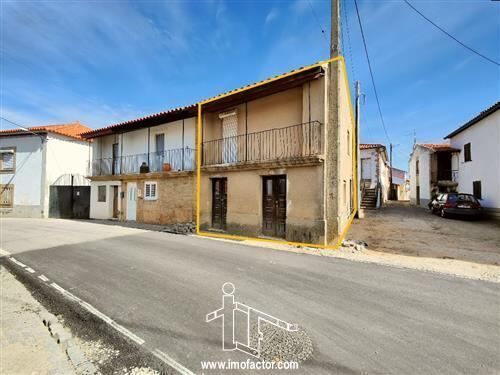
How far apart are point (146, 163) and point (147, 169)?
1.91 ft

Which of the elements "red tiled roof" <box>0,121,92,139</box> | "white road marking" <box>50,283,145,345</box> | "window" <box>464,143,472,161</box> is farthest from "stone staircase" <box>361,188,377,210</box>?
"red tiled roof" <box>0,121,92,139</box>

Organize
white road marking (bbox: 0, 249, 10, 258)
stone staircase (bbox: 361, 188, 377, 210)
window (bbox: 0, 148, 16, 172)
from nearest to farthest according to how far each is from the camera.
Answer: white road marking (bbox: 0, 249, 10, 258) → window (bbox: 0, 148, 16, 172) → stone staircase (bbox: 361, 188, 377, 210)

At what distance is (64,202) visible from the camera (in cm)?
1734

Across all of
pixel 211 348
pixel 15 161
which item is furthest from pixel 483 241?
pixel 15 161

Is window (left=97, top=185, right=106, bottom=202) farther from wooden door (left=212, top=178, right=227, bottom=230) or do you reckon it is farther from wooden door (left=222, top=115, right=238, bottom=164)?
wooden door (left=222, top=115, right=238, bottom=164)

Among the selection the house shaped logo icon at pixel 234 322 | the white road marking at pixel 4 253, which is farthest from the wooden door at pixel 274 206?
the white road marking at pixel 4 253

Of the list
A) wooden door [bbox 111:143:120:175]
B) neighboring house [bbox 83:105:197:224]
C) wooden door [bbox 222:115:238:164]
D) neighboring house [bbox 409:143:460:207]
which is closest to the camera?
wooden door [bbox 222:115:238:164]

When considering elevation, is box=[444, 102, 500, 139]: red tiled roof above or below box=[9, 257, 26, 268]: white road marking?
above

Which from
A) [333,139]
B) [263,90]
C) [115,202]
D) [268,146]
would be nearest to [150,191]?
[115,202]

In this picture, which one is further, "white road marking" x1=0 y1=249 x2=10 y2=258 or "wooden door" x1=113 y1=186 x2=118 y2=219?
"wooden door" x1=113 y1=186 x2=118 y2=219

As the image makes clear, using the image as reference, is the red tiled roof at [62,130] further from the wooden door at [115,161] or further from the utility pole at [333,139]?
the utility pole at [333,139]

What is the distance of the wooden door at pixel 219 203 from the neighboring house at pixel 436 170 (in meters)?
17.8

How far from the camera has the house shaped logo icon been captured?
259cm

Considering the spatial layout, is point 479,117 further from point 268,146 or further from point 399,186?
point 399,186
